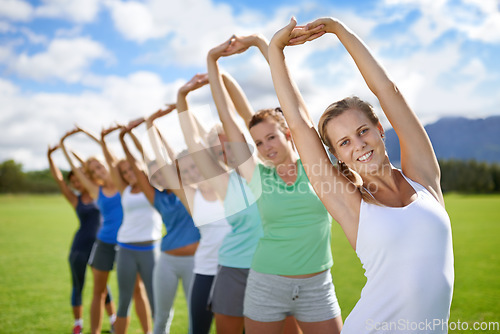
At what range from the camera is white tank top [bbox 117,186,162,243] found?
5.25 metres

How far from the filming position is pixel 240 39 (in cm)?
292

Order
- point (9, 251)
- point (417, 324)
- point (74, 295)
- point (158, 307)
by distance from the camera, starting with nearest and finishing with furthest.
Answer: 1. point (417, 324)
2. point (158, 307)
3. point (74, 295)
4. point (9, 251)

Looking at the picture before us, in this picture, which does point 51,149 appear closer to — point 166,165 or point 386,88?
point 166,165

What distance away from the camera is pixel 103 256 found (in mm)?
5809

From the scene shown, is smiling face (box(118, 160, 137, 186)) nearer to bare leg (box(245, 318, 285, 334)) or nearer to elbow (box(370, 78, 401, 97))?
bare leg (box(245, 318, 285, 334))

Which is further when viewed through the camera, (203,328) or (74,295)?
(74,295)

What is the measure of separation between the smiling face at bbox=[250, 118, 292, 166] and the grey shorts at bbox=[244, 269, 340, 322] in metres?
0.88

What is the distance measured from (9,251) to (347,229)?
17.2m

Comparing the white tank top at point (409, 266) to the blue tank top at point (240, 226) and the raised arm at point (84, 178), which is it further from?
the raised arm at point (84, 178)

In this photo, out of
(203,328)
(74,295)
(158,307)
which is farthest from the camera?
(74,295)

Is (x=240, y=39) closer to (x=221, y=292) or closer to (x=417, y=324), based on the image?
(x=221, y=292)

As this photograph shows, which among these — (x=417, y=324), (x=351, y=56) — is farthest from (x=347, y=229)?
(x=351, y=56)

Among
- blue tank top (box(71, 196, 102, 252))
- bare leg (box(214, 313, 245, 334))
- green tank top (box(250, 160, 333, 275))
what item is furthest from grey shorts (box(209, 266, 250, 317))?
blue tank top (box(71, 196, 102, 252))

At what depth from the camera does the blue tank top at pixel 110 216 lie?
590 cm
